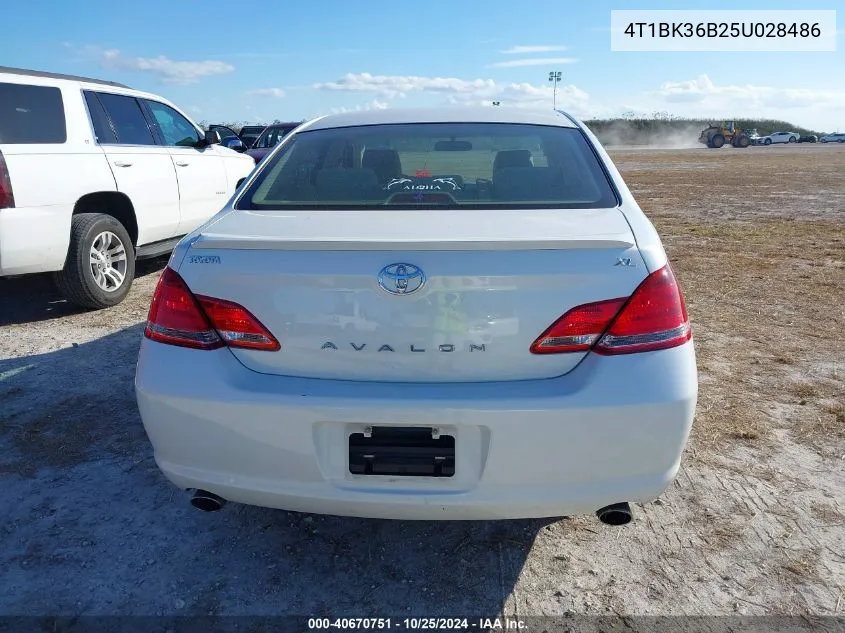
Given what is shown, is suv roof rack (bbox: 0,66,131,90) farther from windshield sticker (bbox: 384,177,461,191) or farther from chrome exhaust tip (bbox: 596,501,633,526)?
chrome exhaust tip (bbox: 596,501,633,526)

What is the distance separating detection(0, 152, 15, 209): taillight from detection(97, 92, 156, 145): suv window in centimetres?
141

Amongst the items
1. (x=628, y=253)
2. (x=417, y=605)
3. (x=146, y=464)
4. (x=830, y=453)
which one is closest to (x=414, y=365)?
(x=628, y=253)

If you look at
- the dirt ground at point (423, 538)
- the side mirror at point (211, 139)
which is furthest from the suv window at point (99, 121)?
the dirt ground at point (423, 538)

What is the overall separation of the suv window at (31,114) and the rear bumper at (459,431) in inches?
152

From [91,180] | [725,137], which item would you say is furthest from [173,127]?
[725,137]

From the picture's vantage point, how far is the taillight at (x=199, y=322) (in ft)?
6.82

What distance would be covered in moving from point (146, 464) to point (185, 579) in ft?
3.12

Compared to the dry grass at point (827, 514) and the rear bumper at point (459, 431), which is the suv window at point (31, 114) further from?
the dry grass at point (827, 514)

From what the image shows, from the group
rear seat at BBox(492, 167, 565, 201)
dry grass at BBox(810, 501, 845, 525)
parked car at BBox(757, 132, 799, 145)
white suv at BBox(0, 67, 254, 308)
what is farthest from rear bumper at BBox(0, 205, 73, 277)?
parked car at BBox(757, 132, 799, 145)

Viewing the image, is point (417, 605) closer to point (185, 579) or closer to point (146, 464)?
point (185, 579)

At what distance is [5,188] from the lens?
4656 millimetres

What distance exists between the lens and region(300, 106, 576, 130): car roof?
128 inches

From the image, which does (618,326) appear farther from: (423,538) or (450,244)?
(423,538)

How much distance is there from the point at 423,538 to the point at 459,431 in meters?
0.85
